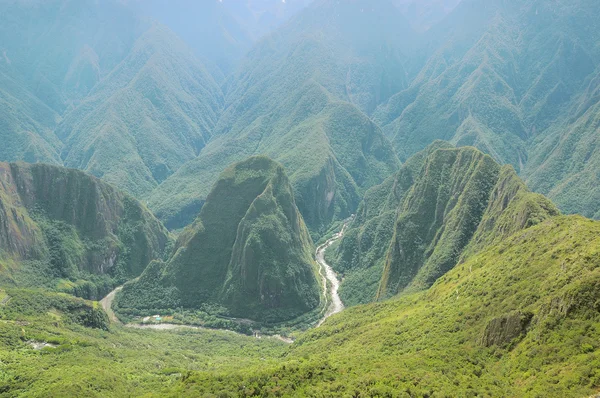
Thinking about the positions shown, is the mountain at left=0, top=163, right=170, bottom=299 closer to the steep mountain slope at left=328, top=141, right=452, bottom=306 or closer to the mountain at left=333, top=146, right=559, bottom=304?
the steep mountain slope at left=328, top=141, right=452, bottom=306

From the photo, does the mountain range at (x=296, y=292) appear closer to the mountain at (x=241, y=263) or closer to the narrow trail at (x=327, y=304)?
the mountain at (x=241, y=263)

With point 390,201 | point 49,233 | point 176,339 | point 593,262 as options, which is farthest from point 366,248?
point 593,262

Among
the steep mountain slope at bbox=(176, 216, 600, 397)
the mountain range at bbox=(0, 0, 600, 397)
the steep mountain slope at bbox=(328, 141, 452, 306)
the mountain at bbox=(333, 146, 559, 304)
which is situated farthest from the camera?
the steep mountain slope at bbox=(328, 141, 452, 306)

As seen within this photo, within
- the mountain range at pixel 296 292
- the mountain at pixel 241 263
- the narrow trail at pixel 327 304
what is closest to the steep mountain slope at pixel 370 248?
the mountain range at pixel 296 292

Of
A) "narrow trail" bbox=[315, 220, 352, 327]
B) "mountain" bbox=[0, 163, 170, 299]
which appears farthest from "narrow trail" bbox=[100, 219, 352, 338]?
"mountain" bbox=[0, 163, 170, 299]

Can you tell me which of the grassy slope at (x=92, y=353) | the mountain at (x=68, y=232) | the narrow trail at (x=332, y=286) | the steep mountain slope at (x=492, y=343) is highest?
the mountain at (x=68, y=232)

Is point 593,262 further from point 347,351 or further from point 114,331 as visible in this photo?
point 114,331
